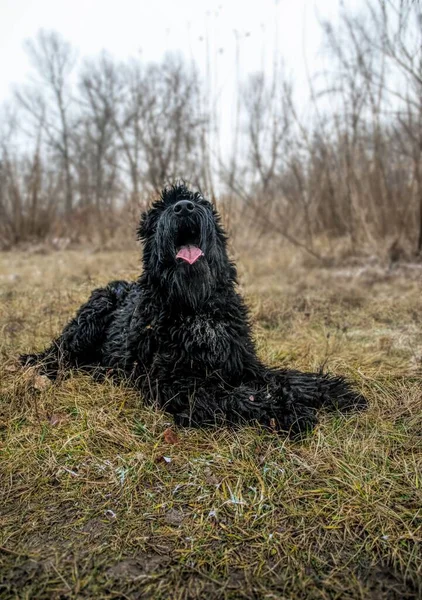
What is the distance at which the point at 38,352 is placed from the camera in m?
3.66

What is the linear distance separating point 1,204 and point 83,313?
14468mm

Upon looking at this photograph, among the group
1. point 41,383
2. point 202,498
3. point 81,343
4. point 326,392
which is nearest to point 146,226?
point 81,343

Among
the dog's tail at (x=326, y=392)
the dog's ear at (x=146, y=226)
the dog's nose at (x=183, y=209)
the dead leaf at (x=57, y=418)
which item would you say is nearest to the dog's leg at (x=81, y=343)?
the dead leaf at (x=57, y=418)

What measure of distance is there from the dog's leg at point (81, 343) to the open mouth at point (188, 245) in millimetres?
1088

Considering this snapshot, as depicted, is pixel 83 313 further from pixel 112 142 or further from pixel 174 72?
pixel 112 142

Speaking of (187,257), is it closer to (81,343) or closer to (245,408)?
(245,408)

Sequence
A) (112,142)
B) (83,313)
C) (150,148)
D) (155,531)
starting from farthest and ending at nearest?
(112,142) < (150,148) < (83,313) < (155,531)

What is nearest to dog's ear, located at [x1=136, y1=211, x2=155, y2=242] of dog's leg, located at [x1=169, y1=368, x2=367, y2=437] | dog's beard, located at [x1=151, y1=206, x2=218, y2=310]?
dog's beard, located at [x1=151, y1=206, x2=218, y2=310]

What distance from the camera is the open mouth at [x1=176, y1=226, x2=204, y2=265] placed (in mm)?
2588

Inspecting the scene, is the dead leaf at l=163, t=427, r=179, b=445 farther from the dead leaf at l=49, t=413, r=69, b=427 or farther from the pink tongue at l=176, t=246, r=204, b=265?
the pink tongue at l=176, t=246, r=204, b=265

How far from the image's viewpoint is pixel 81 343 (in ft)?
11.1

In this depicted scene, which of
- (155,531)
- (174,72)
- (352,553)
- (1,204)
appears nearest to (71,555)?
(155,531)

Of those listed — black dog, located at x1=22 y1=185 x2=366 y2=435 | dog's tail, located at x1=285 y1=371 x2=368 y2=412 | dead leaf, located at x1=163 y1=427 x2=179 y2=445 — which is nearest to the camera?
dead leaf, located at x1=163 y1=427 x2=179 y2=445

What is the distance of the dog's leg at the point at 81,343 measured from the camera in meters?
3.37
